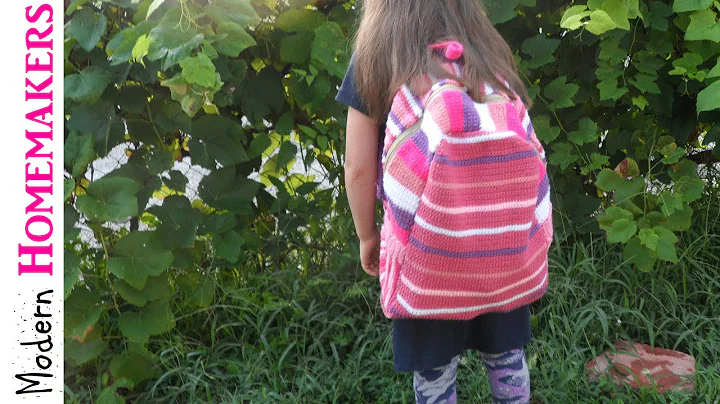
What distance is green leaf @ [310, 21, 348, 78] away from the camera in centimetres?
220

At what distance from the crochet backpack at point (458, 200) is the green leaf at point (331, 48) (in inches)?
A: 26.2

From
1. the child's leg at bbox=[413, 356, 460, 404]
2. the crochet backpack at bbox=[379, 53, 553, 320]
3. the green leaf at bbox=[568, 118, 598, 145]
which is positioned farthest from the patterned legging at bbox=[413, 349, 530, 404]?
the green leaf at bbox=[568, 118, 598, 145]

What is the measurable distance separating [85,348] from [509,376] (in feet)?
3.94

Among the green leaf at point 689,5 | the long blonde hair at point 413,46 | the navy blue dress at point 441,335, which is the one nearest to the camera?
the long blonde hair at point 413,46

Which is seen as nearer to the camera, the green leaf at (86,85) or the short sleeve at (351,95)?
the short sleeve at (351,95)

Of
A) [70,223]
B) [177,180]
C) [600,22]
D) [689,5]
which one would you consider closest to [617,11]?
[600,22]

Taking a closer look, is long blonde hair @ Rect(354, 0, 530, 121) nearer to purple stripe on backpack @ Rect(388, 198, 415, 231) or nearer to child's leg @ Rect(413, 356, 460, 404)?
purple stripe on backpack @ Rect(388, 198, 415, 231)

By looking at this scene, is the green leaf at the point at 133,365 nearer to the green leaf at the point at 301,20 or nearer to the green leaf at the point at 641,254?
the green leaf at the point at 301,20

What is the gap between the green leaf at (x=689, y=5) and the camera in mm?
2051

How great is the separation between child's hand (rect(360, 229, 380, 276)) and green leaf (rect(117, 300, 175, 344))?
2.30 ft

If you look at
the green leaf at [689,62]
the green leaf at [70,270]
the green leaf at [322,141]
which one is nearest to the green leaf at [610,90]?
the green leaf at [689,62]

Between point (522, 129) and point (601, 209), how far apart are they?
49.1 inches

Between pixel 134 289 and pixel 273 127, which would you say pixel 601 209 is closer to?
pixel 273 127

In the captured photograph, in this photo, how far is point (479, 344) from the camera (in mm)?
1852
